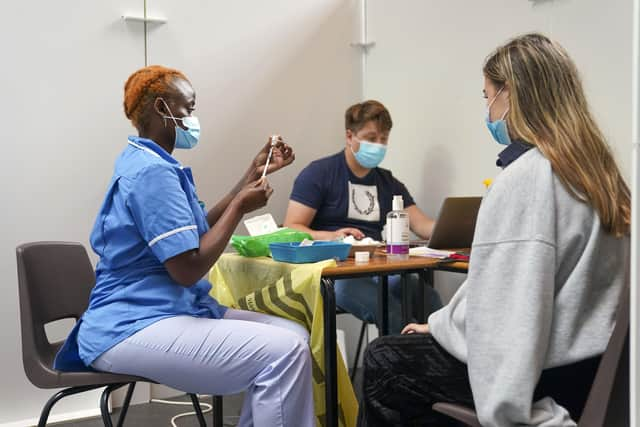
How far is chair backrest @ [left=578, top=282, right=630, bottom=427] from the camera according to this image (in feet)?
3.36

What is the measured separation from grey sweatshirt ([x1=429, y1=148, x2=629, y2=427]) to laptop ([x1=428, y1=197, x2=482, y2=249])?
110 centimetres

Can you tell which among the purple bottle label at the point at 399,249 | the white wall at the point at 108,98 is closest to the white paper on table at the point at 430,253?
the purple bottle label at the point at 399,249

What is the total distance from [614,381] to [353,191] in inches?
79.5

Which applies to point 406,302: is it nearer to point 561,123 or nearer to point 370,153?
point 370,153

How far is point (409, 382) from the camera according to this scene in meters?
1.41

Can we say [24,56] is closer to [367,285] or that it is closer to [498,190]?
[367,285]

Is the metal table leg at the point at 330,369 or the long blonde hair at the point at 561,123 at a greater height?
the long blonde hair at the point at 561,123

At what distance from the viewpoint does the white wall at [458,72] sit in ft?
7.60

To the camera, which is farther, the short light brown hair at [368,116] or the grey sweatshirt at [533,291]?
the short light brown hair at [368,116]

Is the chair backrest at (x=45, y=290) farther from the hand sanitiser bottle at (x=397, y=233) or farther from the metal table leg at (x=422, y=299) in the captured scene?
the metal table leg at (x=422, y=299)

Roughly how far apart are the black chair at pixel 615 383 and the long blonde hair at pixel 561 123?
8.8 inches

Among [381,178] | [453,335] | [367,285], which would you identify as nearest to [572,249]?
[453,335]

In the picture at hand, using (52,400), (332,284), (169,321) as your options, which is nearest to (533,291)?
(332,284)

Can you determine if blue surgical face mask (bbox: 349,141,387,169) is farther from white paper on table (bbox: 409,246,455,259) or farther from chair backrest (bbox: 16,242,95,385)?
chair backrest (bbox: 16,242,95,385)
